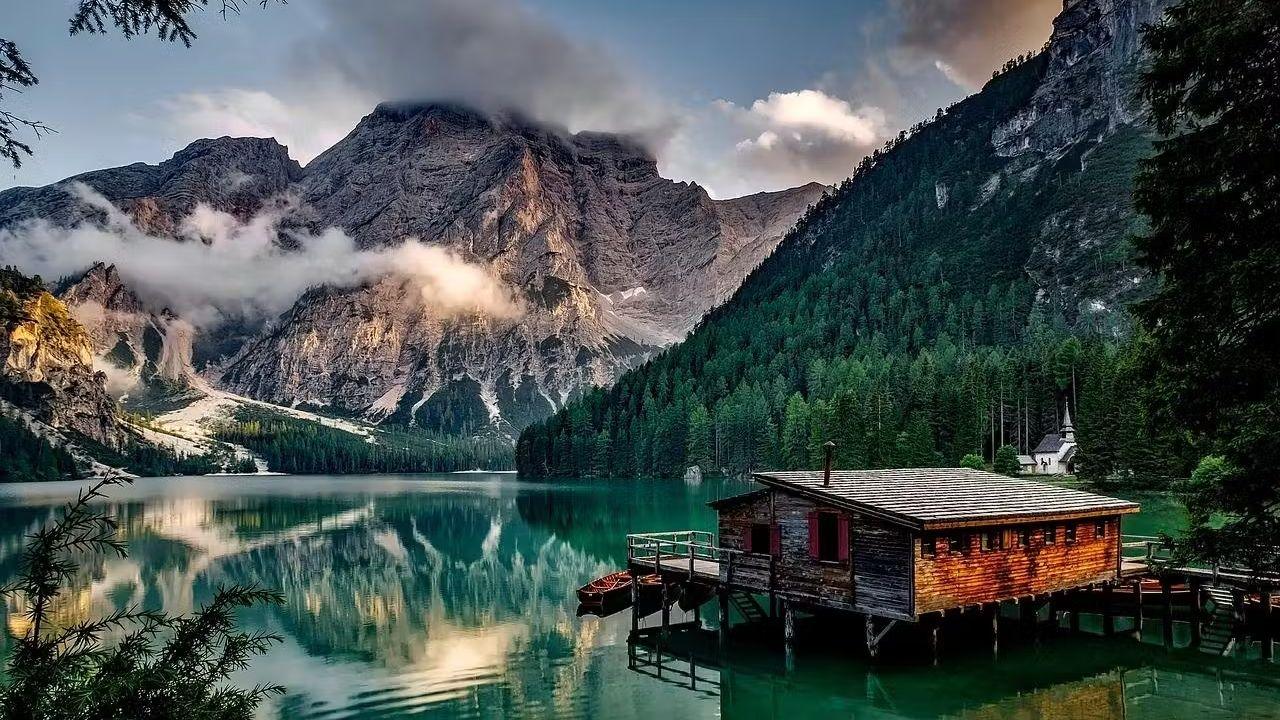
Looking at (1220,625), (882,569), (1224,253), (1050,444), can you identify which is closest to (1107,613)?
(1220,625)

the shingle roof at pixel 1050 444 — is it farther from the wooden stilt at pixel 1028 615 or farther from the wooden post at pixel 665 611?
the wooden post at pixel 665 611

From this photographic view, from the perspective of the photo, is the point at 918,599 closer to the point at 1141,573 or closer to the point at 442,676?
the point at 1141,573

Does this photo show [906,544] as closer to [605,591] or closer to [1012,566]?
[1012,566]

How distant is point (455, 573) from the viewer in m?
60.3

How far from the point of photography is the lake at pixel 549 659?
2728 cm

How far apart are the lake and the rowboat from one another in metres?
1.15

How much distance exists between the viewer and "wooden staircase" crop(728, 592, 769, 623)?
3984 cm

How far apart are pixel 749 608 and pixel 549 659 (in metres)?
12.1

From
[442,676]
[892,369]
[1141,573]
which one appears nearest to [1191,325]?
[1141,573]

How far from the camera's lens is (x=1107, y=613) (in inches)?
1446

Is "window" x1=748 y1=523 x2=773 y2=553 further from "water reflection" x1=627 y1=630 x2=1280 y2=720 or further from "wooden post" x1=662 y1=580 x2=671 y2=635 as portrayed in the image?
"wooden post" x1=662 y1=580 x2=671 y2=635

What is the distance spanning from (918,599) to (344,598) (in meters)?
36.0

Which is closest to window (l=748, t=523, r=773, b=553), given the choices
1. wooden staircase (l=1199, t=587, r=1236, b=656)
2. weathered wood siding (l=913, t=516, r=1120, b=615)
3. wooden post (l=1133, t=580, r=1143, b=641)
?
weathered wood siding (l=913, t=516, r=1120, b=615)

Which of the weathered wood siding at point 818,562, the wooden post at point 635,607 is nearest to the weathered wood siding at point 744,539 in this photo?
the weathered wood siding at point 818,562
